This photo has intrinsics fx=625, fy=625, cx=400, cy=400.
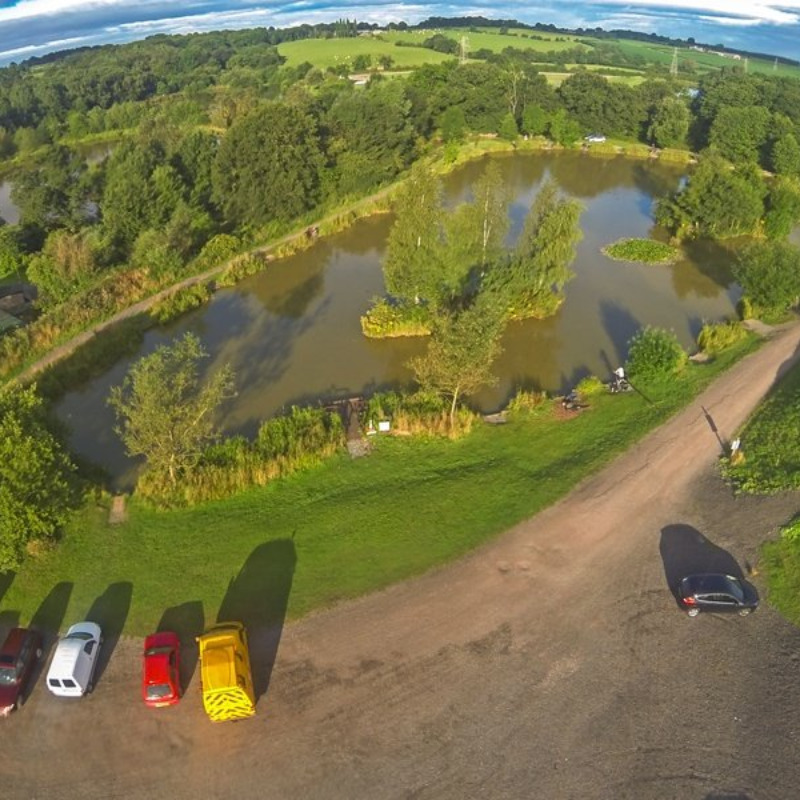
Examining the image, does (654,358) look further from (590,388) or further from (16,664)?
(16,664)

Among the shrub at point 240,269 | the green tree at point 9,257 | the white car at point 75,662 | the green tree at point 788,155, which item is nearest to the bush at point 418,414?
the white car at point 75,662

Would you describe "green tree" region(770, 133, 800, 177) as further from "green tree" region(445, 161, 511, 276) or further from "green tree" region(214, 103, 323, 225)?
"green tree" region(214, 103, 323, 225)

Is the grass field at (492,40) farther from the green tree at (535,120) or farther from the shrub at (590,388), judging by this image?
the shrub at (590,388)

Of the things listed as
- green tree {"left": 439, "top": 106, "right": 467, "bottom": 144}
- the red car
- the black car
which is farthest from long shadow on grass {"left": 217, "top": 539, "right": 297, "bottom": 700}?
green tree {"left": 439, "top": 106, "right": 467, "bottom": 144}

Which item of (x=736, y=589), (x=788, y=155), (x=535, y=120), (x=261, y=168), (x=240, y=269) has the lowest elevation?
(x=736, y=589)

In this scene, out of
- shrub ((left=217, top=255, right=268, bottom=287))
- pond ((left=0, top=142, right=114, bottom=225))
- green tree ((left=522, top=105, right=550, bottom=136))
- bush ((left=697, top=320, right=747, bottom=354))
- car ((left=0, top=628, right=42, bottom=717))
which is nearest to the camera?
car ((left=0, top=628, right=42, bottom=717))

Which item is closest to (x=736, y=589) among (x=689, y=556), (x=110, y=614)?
(x=689, y=556)
